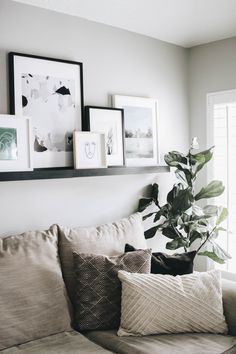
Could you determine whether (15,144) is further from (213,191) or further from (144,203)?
(213,191)

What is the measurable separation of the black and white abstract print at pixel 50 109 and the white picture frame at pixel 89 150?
0.23 feet

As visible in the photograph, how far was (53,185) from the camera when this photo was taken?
2.83 metres

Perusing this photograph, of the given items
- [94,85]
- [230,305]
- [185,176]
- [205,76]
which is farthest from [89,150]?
[205,76]

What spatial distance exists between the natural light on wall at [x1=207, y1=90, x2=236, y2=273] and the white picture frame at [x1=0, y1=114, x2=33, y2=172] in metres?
1.80

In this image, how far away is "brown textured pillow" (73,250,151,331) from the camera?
2.30 metres

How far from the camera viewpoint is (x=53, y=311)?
2.27 metres

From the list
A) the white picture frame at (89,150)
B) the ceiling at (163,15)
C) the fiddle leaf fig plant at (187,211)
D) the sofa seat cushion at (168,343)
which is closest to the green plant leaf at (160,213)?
the fiddle leaf fig plant at (187,211)

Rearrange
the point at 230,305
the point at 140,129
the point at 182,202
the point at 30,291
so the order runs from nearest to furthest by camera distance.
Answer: the point at 30,291 < the point at 230,305 < the point at 182,202 < the point at 140,129

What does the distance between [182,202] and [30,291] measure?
1441 millimetres

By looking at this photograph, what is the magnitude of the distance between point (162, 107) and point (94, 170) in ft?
3.58

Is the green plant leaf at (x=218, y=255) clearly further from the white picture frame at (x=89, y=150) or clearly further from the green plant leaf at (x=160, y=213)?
the white picture frame at (x=89, y=150)

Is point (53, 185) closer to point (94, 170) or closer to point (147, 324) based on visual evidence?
point (94, 170)

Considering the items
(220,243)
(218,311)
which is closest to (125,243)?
(218,311)

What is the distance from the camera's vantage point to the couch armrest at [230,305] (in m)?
2.30
